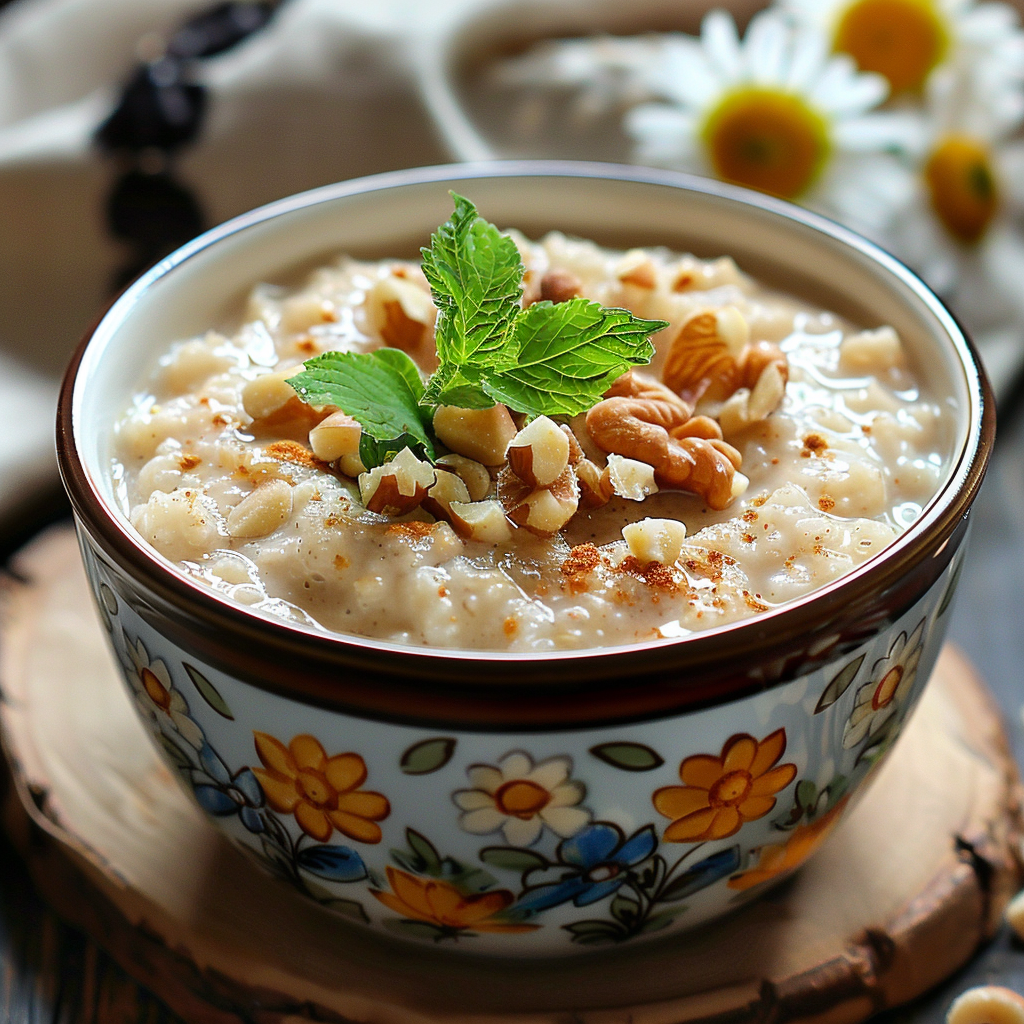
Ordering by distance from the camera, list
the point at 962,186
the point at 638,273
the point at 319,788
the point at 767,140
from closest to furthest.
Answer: the point at 319,788, the point at 638,273, the point at 767,140, the point at 962,186

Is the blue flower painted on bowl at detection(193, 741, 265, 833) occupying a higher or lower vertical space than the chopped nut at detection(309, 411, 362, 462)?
lower

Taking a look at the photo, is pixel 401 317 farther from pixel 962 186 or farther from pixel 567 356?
pixel 962 186

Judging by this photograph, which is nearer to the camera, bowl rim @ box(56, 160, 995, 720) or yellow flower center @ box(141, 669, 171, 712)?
bowl rim @ box(56, 160, 995, 720)

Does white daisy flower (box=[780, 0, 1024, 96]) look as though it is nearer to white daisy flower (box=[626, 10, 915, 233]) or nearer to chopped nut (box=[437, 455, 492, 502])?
white daisy flower (box=[626, 10, 915, 233])

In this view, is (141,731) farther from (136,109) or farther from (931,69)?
(931,69)

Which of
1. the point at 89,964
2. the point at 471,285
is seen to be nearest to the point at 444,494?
the point at 471,285

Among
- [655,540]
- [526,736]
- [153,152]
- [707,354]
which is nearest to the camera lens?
[526,736]

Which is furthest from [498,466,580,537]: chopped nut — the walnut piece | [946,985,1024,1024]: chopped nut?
[946,985,1024,1024]: chopped nut
